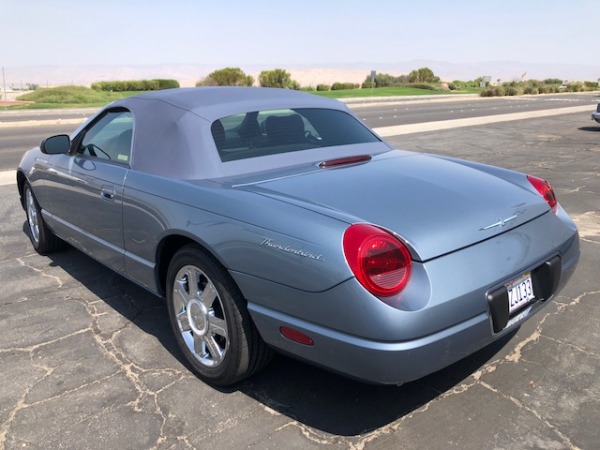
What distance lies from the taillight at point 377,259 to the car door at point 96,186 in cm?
184

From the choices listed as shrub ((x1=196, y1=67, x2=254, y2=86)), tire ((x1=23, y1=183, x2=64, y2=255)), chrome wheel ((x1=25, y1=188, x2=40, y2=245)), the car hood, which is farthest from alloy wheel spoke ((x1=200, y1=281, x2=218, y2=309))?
shrub ((x1=196, y1=67, x2=254, y2=86))

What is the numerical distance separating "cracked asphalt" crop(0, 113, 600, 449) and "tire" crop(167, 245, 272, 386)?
0.15 m

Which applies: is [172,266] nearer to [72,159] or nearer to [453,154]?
[72,159]

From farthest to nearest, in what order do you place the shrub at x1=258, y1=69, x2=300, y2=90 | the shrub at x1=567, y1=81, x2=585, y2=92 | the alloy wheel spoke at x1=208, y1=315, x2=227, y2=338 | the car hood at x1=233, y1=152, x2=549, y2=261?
the shrub at x1=567, y1=81, x2=585, y2=92
the shrub at x1=258, y1=69, x2=300, y2=90
the alloy wheel spoke at x1=208, y1=315, x2=227, y2=338
the car hood at x1=233, y1=152, x2=549, y2=261

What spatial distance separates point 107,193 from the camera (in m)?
3.71

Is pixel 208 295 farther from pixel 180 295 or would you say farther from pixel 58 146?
pixel 58 146

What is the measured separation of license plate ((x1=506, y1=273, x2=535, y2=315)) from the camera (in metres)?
2.64

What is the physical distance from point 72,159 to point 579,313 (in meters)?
3.92

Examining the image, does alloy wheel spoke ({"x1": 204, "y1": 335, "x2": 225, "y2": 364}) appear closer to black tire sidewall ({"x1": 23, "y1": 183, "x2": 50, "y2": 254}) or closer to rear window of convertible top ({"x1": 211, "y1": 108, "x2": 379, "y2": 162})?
rear window of convertible top ({"x1": 211, "y1": 108, "x2": 379, "y2": 162})

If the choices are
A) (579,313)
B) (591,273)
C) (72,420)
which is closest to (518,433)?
(579,313)

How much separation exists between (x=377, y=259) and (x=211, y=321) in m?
1.12

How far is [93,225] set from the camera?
13.1 ft

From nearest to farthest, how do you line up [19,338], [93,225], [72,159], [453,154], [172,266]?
[172,266] → [19,338] → [93,225] → [72,159] → [453,154]

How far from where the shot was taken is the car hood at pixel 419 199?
2480 mm
